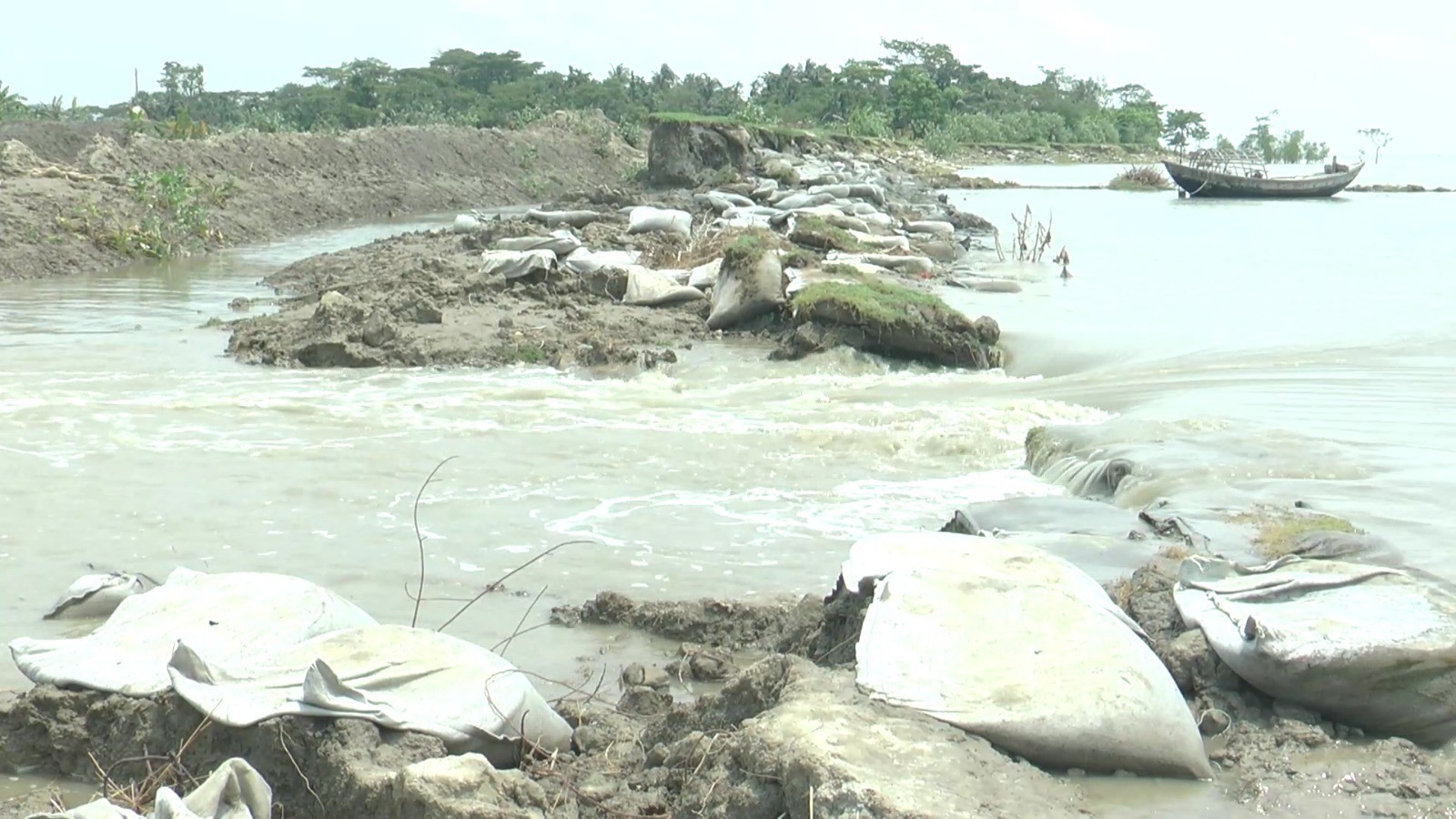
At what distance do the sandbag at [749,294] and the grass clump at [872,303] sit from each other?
14.7 inches

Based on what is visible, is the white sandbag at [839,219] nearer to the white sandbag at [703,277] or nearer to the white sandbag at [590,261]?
the white sandbag at [590,261]

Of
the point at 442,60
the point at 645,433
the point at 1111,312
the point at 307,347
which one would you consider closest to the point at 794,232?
the point at 1111,312

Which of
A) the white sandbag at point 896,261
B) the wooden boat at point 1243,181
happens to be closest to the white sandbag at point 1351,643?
the white sandbag at point 896,261

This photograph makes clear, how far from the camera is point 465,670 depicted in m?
2.98

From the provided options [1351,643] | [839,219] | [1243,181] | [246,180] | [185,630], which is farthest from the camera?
→ [1243,181]

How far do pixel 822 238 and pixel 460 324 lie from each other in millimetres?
4599

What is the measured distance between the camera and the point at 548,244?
501 inches

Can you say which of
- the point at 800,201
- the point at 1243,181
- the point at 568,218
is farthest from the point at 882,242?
the point at 1243,181

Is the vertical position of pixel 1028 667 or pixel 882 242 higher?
pixel 882 242

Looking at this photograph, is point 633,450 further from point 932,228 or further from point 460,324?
point 932,228

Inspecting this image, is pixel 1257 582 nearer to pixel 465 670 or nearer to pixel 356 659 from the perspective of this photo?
pixel 465 670

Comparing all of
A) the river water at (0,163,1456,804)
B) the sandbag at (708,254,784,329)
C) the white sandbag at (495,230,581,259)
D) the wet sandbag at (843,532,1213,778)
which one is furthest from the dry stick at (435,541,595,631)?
the white sandbag at (495,230,581,259)

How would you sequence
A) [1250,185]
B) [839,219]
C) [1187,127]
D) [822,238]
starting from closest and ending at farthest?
1. [822,238]
2. [839,219]
3. [1250,185]
4. [1187,127]

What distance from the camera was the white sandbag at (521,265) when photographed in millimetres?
10922
